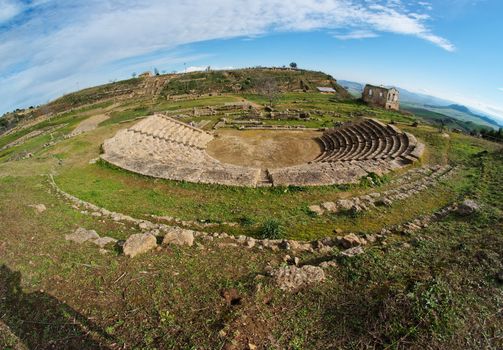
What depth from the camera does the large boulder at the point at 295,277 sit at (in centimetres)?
649

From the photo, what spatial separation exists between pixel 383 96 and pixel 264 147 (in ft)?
110

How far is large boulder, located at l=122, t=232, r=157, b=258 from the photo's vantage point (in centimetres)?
789

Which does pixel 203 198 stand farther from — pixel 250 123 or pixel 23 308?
pixel 250 123

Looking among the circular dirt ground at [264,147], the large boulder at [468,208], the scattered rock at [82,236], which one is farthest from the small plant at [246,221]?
the circular dirt ground at [264,147]

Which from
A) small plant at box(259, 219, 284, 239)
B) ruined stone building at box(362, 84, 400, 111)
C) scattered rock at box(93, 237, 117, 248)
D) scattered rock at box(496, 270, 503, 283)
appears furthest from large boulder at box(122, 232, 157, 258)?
ruined stone building at box(362, 84, 400, 111)

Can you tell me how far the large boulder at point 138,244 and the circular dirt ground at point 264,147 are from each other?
12.9m

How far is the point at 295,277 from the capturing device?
6672 millimetres

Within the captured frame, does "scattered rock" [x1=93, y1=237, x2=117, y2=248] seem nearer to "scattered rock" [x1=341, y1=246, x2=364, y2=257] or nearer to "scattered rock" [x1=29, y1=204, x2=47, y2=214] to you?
"scattered rock" [x1=29, y1=204, x2=47, y2=214]

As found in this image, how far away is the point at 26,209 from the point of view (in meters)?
10.7

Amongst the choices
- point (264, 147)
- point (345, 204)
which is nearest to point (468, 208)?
point (345, 204)

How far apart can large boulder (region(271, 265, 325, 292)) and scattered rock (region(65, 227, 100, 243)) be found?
249 inches

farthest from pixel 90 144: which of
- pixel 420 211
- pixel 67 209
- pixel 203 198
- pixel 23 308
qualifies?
pixel 420 211

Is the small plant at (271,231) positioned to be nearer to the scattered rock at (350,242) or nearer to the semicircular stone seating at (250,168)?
the scattered rock at (350,242)

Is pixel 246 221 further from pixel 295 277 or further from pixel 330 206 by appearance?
pixel 295 277
